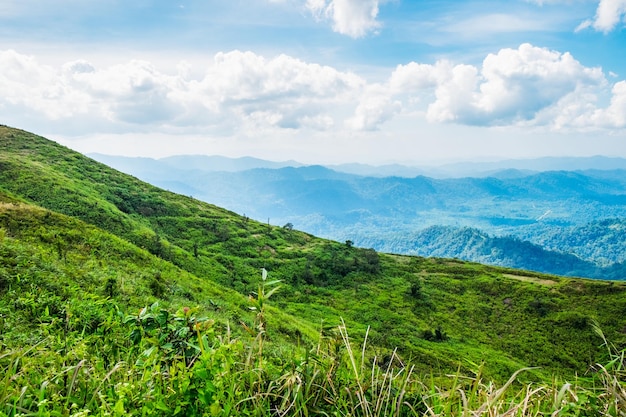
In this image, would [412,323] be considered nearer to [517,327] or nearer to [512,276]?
[517,327]

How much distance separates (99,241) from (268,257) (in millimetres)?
51099

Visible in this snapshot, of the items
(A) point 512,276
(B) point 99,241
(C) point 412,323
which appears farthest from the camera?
(A) point 512,276

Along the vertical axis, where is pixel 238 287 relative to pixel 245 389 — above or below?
below

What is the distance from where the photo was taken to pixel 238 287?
171 feet

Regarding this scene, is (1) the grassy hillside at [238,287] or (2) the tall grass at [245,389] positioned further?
(1) the grassy hillside at [238,287]

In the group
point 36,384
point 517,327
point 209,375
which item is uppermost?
point 209,375

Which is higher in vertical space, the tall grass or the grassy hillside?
the tall grass

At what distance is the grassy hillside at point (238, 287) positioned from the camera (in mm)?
8219

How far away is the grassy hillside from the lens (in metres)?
8.22

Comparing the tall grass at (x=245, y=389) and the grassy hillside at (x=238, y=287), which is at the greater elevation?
the tall grass at (x=245, y=389)

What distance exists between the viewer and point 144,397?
274 cm

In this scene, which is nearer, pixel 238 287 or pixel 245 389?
pixel 245 389

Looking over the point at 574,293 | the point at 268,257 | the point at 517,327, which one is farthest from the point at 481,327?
the point at 268,257

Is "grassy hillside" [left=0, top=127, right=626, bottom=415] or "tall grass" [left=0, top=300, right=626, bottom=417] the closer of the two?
"tall grass" [left=0, top=300, right=626, bottom=417]
